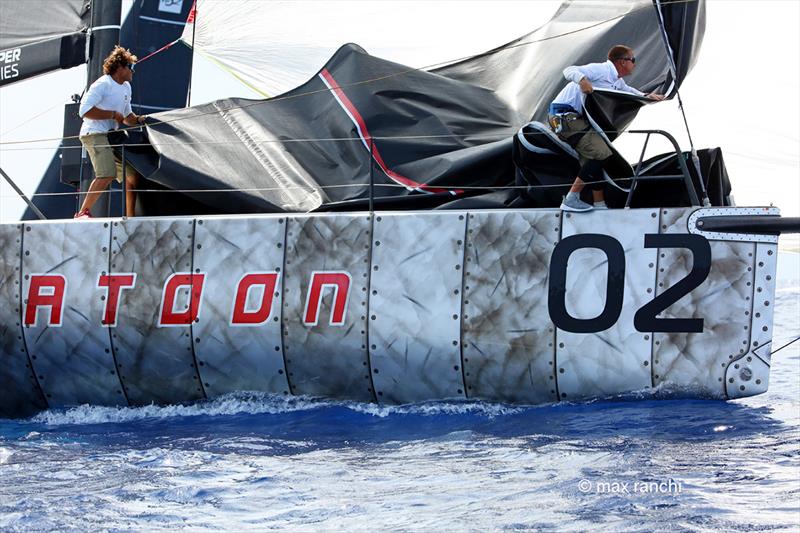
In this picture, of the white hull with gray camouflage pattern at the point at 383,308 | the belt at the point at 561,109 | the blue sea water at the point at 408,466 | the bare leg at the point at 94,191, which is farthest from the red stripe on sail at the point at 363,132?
the bare leg at the point at 94,191

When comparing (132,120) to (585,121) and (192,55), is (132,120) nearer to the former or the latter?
(192,55)

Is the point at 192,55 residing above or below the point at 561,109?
above

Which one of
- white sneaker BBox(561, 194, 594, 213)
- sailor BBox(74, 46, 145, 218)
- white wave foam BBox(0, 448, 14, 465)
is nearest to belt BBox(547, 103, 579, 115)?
white sneaker BBox(561, 194, 594, 213)

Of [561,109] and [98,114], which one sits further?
[98,114]

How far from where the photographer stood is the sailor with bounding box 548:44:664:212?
7.38m

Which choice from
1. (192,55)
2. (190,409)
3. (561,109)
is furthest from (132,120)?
(561,109)

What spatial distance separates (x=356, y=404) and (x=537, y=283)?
1.46m

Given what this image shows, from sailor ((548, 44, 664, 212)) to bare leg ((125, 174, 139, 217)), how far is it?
3.16 metres

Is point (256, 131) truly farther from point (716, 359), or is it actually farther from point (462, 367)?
point (716, 359)

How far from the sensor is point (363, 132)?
8.61 m

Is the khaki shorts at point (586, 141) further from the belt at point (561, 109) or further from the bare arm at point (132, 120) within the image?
the bare arm at point (132, 120)

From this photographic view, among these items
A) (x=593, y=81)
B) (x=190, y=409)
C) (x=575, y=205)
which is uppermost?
(x=593, y=81)

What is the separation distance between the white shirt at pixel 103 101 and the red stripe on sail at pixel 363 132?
1.60 m

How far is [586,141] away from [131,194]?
3.41 m
